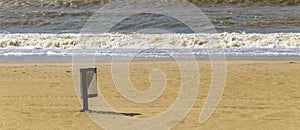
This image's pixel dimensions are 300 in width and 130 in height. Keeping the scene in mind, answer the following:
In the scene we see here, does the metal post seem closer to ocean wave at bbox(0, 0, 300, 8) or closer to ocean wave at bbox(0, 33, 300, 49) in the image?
ocean wave at bbox(0, 33, 300, 49)

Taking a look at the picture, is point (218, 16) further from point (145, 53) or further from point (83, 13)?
point (145, 53)

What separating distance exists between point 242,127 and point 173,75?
395 cm

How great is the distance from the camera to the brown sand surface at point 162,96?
7.53m

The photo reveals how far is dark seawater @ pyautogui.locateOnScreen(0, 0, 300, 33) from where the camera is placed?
21.8 metres

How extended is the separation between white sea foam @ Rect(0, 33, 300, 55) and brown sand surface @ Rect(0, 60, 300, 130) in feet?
9.92

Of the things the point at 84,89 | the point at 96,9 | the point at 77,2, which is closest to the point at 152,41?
the point at 84,89

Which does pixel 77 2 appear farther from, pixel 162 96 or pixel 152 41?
pixel 162 96

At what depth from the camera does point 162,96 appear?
30.2ft

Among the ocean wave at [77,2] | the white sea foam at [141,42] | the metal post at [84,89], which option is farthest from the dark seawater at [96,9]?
the metal post at [84,89]

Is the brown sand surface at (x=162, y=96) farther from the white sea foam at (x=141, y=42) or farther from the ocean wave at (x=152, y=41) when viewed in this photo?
the ocean wave at (x=152, y=41)

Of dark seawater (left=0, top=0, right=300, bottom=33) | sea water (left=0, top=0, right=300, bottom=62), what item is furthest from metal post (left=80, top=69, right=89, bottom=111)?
dark seawater (left=0, top=0, right=300, bottom=33)

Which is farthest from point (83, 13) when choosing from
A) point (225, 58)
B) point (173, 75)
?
point (173, 75)

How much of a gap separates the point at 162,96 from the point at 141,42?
8.65 m

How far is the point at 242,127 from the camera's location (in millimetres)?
7207
